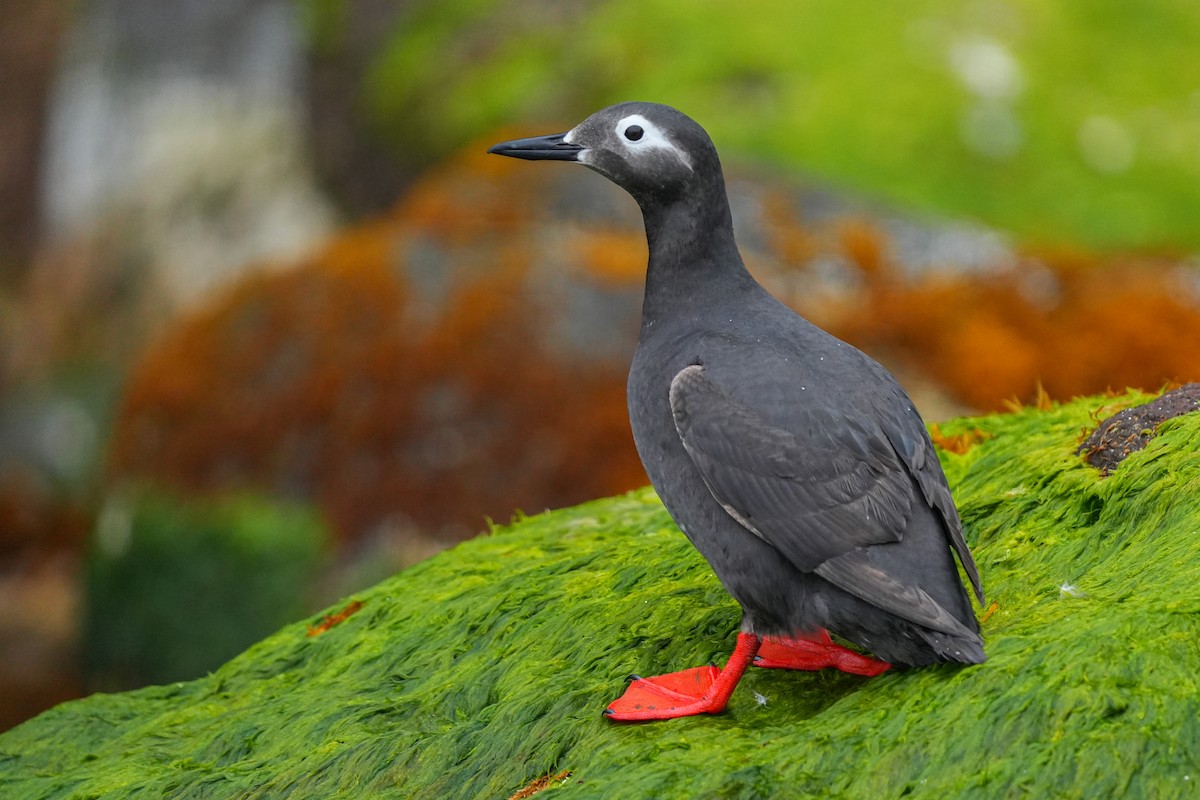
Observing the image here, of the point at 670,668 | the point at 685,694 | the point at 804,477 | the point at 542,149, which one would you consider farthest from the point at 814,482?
the point at 542,149

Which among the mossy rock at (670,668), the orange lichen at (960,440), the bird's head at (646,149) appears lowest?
the mossy rock at (670,668)

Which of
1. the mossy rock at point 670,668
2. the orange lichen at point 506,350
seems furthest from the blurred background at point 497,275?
the mossy rock at point 670,668

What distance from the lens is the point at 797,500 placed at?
12.7ft

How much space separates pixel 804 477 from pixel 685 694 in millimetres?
803

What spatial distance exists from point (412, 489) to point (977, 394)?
444 centimetres

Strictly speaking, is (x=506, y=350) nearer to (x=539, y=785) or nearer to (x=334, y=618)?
(x=334, y=618)

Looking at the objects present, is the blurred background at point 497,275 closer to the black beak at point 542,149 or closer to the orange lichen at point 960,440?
the orange lichen at point 960,440

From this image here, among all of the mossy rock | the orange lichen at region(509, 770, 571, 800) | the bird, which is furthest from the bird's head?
the orange lichen at region(509, 770, 571, 800)

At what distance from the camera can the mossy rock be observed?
11.3 feet

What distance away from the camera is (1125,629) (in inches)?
142

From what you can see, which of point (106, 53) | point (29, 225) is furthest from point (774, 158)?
point (29, 225)

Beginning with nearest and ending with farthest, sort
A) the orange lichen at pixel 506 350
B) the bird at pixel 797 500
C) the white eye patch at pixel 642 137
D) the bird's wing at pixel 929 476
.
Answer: the bird at pixel 797 500, the bird's wing at pixel 929 476, the white eye patch at pixel 642 137, the orange lichen at pixel 506 350

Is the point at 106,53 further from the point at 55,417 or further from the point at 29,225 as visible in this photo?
the point at 55,417

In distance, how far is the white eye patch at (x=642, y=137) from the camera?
15.2 ft
